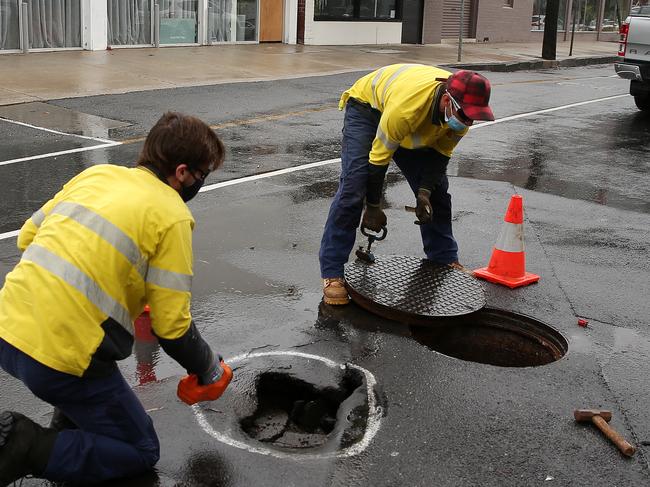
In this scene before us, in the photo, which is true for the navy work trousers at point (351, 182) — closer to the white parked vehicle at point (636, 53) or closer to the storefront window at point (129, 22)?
the white parked vehicle at point (636, 53)

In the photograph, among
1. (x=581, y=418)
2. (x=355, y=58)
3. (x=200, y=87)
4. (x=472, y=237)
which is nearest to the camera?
(x=581, y=418)

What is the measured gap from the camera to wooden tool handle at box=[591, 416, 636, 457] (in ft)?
11.8

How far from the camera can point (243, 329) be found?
4.71 m

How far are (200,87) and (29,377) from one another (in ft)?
36.9

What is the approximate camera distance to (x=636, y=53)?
1356 cm

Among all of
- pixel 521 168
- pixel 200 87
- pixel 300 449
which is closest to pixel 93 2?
pixel 200 87

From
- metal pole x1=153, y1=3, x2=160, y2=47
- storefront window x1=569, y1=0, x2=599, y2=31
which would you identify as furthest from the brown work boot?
storefront window x1=569, y1=0, x2=599, y2=31

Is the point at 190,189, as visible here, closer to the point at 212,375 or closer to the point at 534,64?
the point at 212,375

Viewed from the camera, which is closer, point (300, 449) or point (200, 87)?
point (300, 449)

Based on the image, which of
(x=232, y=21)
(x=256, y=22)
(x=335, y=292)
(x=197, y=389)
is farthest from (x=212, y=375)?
(x=256, y=22)

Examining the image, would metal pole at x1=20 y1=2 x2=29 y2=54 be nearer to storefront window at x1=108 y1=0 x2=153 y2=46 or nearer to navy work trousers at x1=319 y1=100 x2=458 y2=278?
storefront window at x1=108 y1=0 x2=153 y2=46

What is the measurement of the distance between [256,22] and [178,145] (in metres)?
19.1

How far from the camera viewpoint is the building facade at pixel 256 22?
16641 mm

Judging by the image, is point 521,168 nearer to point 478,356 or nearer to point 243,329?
point 478,356
